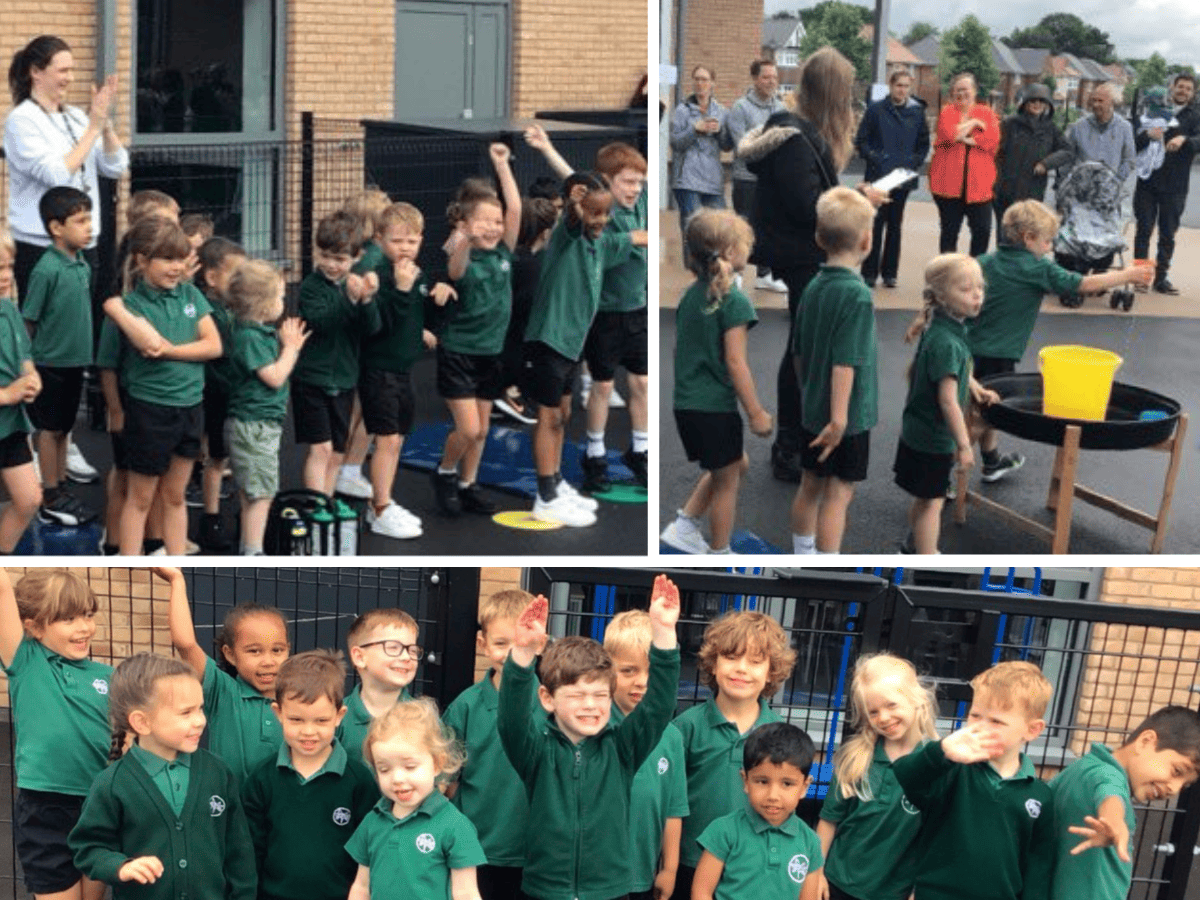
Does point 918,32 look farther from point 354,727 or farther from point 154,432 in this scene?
point 354,727

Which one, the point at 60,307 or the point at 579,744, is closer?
the point at 579,744

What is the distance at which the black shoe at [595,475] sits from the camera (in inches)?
297

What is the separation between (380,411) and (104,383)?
103cm

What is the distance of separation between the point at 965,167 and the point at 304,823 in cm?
563

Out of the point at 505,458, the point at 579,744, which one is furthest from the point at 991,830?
the point at 505,458

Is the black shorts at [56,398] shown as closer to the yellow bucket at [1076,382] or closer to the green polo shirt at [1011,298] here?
the green polo shirt at [1011,298]

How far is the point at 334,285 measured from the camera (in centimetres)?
632

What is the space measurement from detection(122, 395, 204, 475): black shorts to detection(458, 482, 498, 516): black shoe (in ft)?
5.09

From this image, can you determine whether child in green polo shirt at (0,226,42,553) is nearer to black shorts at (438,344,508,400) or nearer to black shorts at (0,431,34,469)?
black shorts at (0,431,34,469)

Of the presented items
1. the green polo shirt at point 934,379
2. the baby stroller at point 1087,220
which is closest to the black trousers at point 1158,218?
the baby stroller at point 1087,220

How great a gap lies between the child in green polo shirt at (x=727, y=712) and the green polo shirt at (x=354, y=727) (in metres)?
0.82

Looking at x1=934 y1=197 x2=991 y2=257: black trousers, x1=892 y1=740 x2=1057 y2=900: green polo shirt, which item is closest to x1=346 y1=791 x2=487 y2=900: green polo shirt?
x1=892 y1=740 x2=1057 y2=900: green polo shirt

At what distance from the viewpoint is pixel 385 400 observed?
659 centimetres

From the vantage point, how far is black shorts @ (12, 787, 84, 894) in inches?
179
